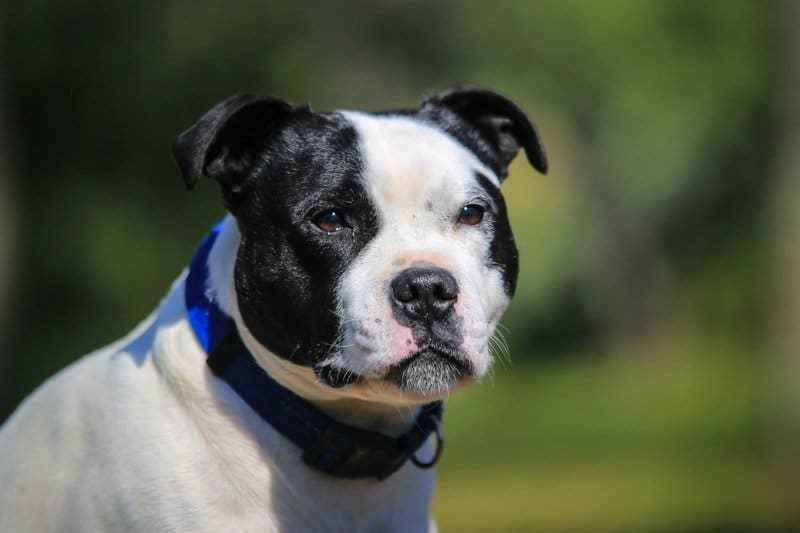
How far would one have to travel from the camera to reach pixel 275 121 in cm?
436

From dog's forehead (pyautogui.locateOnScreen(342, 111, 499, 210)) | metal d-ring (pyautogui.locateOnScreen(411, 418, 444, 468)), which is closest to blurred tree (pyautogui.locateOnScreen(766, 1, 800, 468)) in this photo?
metal d-ring (pyautogui.locateOnScreen(411, 418, 444, 468))

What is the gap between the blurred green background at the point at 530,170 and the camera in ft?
66.9

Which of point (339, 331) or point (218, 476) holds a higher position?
point (339, 331)

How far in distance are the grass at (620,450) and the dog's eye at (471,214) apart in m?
7.20

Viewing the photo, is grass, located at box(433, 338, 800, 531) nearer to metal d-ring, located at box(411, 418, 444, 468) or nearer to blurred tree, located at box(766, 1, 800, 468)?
blurred tree, located at box(766, 1, 800, 468)

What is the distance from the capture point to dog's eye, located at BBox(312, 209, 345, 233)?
3988mm

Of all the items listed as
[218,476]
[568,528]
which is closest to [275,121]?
[218,476]

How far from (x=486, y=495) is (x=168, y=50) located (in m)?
12.0

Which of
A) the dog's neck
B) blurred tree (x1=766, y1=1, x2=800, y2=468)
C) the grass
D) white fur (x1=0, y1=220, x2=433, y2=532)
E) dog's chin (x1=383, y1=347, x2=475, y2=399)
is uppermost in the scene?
dog's chin (x1=383, y1=347, x2=475, y2=399)

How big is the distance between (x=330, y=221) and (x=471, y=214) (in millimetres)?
464

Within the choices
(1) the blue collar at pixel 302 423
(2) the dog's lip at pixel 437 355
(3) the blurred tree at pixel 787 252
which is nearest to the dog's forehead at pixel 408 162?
(2) the dog's lip at pixel 437 355

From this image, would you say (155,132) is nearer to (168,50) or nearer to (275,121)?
(168,50)

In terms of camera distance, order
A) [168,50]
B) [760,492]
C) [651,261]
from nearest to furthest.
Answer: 1. [760,492]
2. [168,50]
3. [651,261]

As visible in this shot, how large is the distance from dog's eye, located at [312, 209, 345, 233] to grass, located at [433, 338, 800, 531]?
24.3 feet
